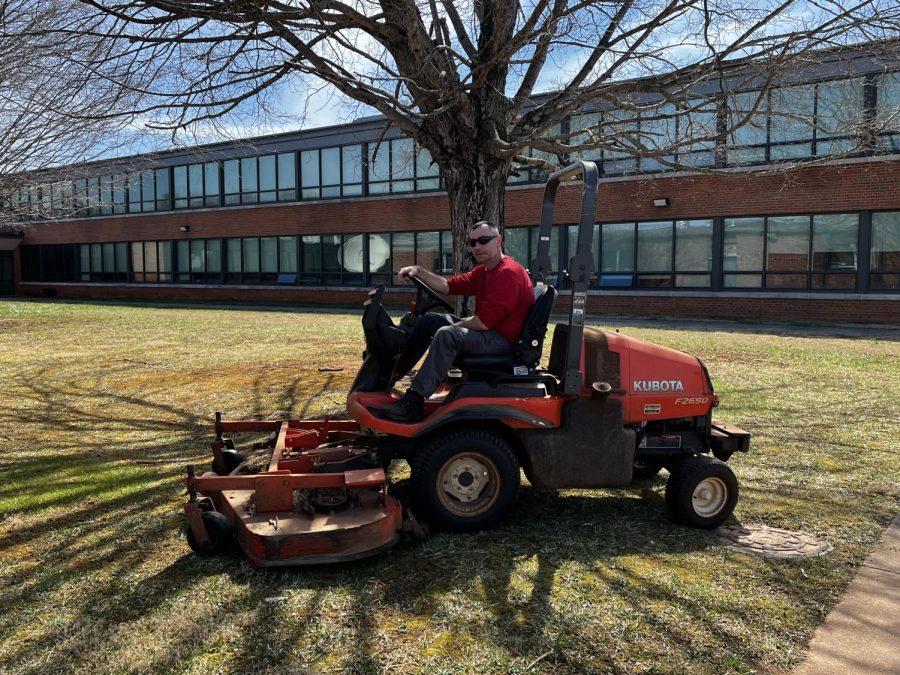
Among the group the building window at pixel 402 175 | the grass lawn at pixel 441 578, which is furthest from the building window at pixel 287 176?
the grass lawn at pixel 441 578

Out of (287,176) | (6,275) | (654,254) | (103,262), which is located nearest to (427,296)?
(654,254)

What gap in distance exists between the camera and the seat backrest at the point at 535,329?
437 centimetres

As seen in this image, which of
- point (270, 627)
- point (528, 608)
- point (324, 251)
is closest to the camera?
point (270, 627)

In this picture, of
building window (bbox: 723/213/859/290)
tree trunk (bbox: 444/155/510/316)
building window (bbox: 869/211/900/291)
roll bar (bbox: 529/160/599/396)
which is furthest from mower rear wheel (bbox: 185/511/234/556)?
building window (bbox: 869/211/900/291)

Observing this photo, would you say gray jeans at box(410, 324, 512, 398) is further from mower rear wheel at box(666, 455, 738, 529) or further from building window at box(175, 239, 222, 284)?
building window at box(175, 239, 222, 284)

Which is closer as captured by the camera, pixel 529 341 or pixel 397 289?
pixel 529 341

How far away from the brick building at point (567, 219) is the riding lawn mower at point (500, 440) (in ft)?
15.2

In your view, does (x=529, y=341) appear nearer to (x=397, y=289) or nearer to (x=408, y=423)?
(x=408, y=423)

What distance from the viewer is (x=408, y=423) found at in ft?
13.9

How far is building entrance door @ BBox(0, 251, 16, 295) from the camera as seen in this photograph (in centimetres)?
4353

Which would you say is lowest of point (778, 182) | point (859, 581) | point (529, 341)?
point (859, 581)

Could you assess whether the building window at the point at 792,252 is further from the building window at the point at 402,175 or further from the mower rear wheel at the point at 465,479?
the mower rear wheel at the point at 465,479

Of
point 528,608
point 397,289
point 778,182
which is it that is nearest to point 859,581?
point 528,608

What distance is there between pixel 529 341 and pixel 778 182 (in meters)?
19.1
